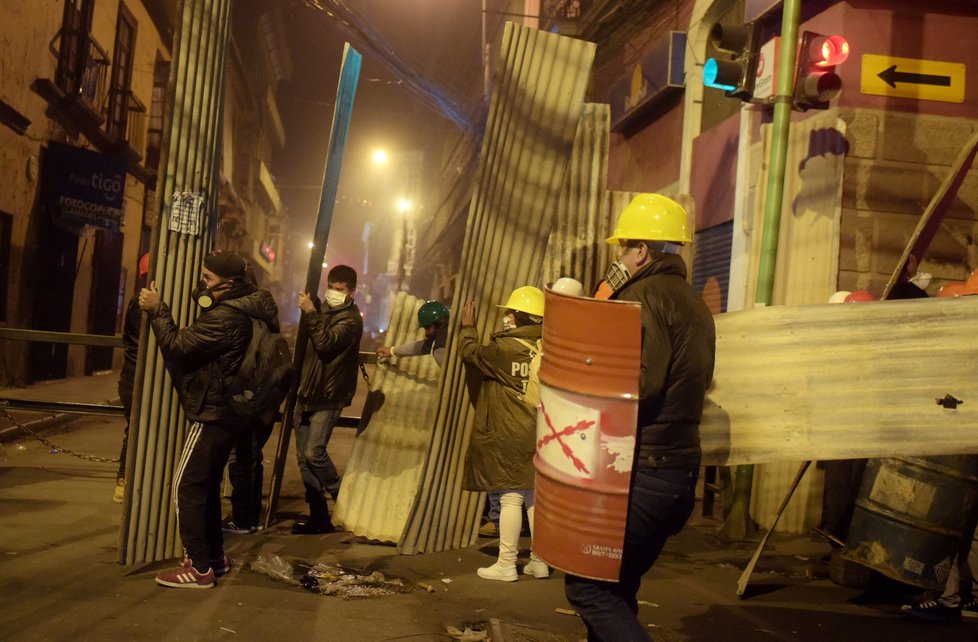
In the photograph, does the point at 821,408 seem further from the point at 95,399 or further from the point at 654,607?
the point at 95,399

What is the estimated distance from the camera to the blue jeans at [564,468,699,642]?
3008 millimetres

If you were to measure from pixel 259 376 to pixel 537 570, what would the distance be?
2126 millimetres

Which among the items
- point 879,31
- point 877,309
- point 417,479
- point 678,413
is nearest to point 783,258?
point 879,31

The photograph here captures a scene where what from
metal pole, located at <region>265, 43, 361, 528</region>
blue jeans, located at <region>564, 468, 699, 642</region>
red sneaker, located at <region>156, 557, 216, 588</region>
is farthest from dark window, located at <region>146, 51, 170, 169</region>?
blue jeans, located at <region>564, 468, 699, 642</region>

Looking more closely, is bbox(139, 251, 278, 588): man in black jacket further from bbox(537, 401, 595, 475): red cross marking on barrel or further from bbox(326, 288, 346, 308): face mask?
bbox(537, 401, 595, 475): red cross marking on barrel

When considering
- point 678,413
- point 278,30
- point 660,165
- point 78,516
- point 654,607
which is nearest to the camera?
point 678,413

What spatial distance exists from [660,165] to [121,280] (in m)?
13.8

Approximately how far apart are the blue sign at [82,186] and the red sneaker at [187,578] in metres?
13.0

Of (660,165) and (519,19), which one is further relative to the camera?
(519,19)

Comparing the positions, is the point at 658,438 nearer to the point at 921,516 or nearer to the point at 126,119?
the point at 921,516

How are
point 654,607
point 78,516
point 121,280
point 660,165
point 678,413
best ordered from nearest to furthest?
point 678,413
point 654,607
point 78,516
point 660,165
point 121,280

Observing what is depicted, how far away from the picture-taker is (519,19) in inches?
928

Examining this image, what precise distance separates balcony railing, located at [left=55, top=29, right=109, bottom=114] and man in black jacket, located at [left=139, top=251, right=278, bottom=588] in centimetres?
1307

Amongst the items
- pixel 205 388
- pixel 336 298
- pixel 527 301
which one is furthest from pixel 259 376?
pixel 527 301
